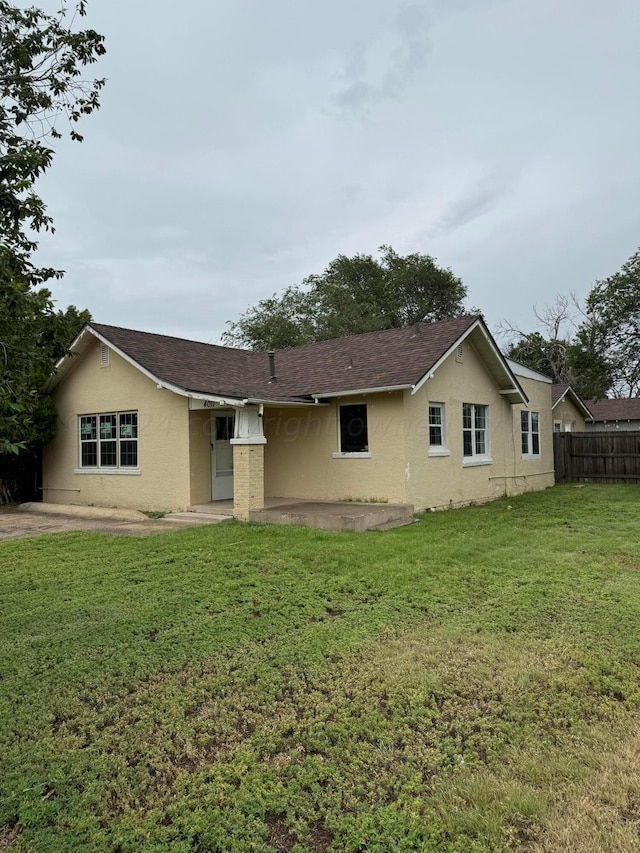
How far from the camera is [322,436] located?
14.0m

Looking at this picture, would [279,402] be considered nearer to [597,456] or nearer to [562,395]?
[597,456]

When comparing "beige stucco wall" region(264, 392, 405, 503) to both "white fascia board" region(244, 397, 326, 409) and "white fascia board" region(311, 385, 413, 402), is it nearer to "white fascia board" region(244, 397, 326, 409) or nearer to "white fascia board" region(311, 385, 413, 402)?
"white fascia board" region(311, 385, 413, 402)

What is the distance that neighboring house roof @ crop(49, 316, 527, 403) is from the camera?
12.7m

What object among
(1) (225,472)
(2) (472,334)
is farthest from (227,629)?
(2) (472,334)

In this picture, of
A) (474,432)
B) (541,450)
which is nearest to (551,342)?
(541,450)

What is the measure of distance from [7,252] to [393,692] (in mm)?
4379

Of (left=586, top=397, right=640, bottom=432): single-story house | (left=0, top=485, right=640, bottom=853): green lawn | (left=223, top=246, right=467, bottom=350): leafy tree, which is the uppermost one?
(left=223, top=246, right=467, bottom=350): leafy tree

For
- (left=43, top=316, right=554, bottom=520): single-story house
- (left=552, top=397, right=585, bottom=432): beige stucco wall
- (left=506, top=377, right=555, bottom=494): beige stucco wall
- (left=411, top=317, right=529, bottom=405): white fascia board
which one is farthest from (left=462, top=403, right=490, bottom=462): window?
(left=552, top=397, right=585, bottom=432): beige stucco wall

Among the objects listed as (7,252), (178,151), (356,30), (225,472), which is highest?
(356,30)

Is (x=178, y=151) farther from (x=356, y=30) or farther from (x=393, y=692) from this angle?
(x=393, y=692)

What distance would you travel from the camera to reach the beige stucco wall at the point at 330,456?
1282cm

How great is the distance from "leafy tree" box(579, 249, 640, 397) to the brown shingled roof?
9.35 m

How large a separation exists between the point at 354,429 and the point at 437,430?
7.23ft

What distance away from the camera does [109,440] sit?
1452 cm
